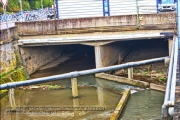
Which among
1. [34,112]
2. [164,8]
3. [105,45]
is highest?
[164,8]

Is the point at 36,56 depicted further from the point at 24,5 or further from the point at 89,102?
the point at 24,5

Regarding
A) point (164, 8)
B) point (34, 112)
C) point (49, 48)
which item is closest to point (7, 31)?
point (49, 48)

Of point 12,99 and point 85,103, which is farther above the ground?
point 12,99

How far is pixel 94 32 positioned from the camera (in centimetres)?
2767

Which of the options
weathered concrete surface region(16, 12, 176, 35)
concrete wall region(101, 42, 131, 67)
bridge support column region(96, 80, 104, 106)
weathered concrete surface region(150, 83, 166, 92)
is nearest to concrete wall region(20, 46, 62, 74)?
weathered concrete surface region(16, 12, 176, 35)

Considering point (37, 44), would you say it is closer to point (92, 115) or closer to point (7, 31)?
point (7, 31)

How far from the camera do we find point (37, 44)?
2859 cm

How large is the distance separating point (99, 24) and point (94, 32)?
0.69m

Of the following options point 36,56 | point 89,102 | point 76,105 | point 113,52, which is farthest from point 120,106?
point 36,56

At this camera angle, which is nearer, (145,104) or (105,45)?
(145,104)

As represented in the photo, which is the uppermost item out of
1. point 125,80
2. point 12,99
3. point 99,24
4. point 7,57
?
point 99,24

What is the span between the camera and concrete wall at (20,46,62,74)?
28.9 m

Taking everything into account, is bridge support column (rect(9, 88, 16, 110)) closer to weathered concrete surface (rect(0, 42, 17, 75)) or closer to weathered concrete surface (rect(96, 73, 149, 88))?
weathered concrete surface (rect(0, 42, 17, 75))

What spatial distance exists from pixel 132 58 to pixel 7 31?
10492mm
